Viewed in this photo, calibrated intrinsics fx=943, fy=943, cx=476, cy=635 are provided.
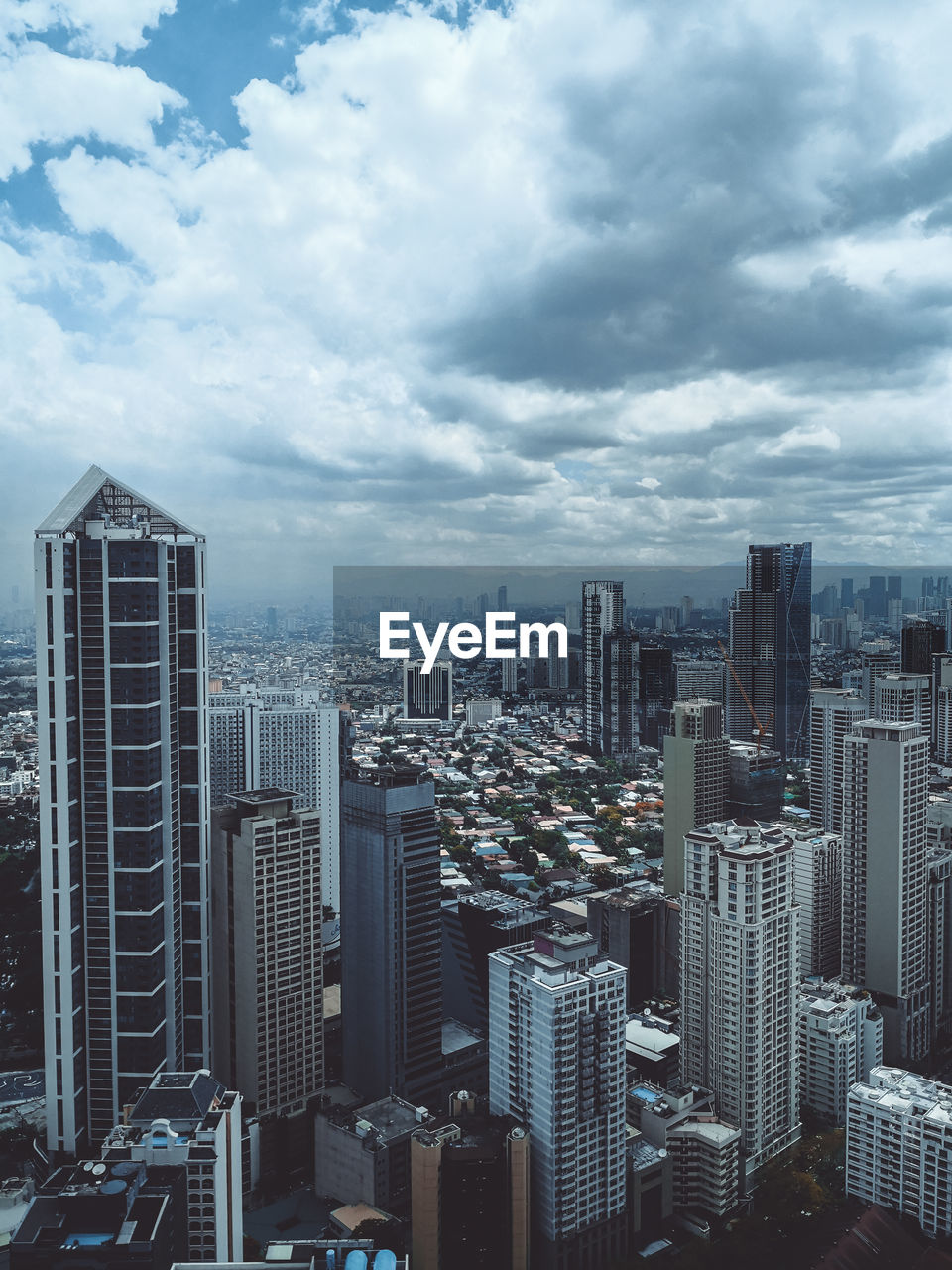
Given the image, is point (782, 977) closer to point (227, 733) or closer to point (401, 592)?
point (401, 592)

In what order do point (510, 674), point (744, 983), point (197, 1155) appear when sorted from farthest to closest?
1. point (510, 674)
2. point (744, 983)
3. point (197, 1155)

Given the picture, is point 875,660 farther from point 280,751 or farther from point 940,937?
point 280,751

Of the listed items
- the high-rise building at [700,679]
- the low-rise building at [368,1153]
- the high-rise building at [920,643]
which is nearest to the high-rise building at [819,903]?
the low-rise building at [368,1153]

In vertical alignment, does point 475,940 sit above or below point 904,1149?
above

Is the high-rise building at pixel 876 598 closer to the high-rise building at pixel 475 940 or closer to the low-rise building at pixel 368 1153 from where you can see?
the high-rise building at pixel 475 940

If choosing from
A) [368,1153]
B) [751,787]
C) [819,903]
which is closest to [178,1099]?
[368,1153]

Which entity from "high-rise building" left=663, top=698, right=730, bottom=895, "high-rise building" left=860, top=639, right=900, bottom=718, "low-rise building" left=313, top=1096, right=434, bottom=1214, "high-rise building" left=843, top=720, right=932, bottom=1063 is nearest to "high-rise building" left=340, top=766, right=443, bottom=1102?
"low-rise building" left=313, top=1096, right=434, bottom=1214
